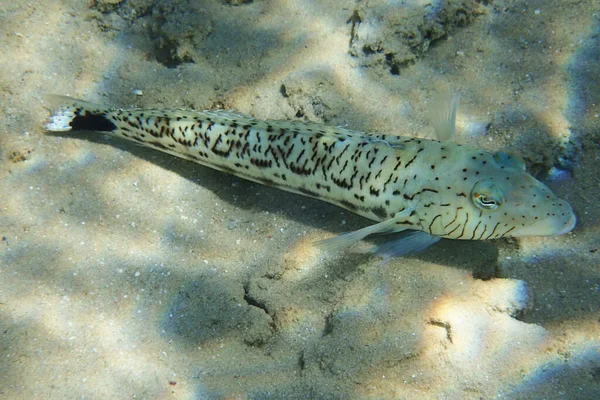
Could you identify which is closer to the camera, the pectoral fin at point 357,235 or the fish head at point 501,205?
the fish head at point 501,205

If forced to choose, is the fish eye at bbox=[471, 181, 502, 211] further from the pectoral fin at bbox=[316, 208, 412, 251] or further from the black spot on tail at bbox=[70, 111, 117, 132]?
the black spot on tail at bbox=[70, 111, 117, 132]

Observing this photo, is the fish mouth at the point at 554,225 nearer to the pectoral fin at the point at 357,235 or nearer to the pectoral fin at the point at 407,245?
the pectoral fin at the point at 407,245

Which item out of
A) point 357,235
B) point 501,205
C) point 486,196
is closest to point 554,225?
point 501,205

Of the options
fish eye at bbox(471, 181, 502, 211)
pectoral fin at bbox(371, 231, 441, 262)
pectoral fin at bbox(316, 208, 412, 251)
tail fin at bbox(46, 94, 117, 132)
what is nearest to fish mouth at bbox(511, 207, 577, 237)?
fish eye at bbox(471, 181, 502, 211)

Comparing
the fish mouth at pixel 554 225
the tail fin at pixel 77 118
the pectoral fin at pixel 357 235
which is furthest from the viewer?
the tail fin at pixel 77 118

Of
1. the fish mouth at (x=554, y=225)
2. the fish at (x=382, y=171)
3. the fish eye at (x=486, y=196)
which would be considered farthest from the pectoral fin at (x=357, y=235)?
the fish mouth at (x=554, y=225)

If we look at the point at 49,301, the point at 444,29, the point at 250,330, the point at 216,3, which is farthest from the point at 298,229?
the point at 216,3
